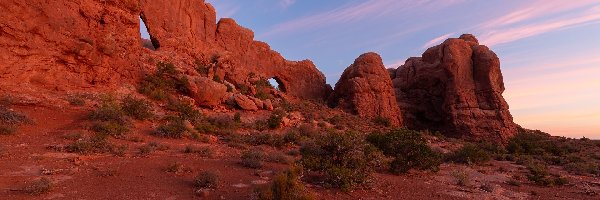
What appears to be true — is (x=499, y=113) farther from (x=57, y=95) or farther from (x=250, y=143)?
(x=57, y=95)

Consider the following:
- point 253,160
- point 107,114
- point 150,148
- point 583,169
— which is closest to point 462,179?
point 253,160

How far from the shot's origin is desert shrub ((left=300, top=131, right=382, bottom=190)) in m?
10.3

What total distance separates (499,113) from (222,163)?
2791cm

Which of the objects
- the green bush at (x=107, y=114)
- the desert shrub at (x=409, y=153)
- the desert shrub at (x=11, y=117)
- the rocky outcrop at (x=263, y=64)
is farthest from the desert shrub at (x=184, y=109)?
the desert shrub at (x=409, y=153)

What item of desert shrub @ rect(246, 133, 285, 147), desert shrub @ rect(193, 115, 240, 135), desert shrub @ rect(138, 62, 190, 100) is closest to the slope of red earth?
desert shrub @ rect(246, 133, 285, 147)

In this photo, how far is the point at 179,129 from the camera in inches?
644

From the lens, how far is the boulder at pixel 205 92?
880 inches

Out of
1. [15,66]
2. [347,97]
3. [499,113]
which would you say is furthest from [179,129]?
[499,113]

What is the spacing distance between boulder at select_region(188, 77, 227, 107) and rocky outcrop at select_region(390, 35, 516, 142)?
19963mm

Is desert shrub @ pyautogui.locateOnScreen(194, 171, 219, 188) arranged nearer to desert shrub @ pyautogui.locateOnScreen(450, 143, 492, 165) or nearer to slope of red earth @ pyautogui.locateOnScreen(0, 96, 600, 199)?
slope of red earth @ pyautogui.locateOnScreen(0, 96, 600, 199)

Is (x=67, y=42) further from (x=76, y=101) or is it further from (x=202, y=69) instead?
(x=202, y=69)

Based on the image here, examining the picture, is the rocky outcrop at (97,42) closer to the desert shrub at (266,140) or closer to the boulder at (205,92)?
the boulder at (205,92)

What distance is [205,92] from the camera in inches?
885

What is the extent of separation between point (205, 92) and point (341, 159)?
12927mm
